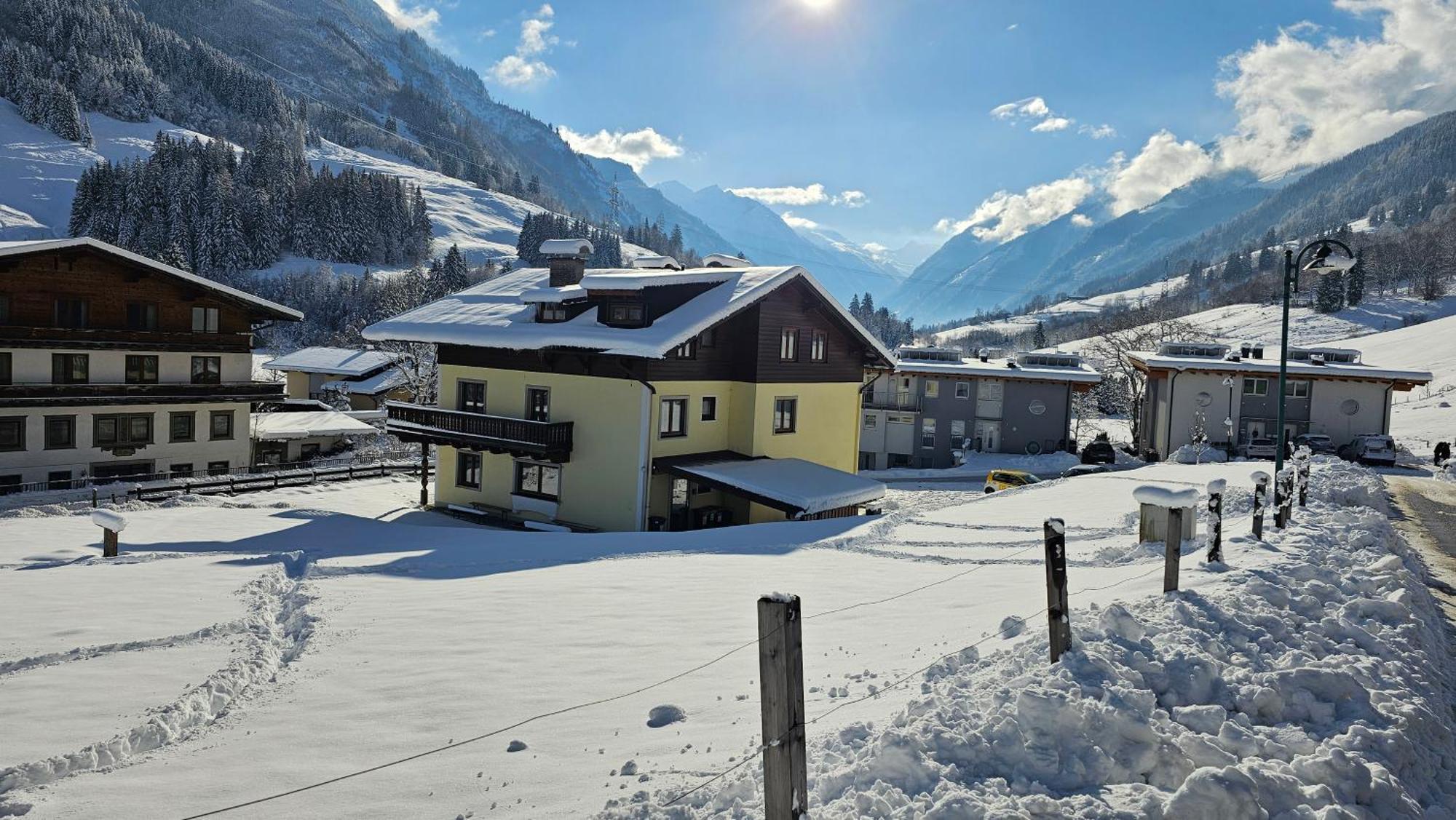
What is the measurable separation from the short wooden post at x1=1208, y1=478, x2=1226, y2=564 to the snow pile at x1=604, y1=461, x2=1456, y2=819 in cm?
153

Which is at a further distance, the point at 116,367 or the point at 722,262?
the point at 722,262

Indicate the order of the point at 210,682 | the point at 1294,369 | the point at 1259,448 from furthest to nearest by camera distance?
the point at 1294,369 < the point at 1259,448 < the point at 210,682

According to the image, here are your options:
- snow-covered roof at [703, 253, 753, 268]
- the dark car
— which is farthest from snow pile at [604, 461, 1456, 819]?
the dark car

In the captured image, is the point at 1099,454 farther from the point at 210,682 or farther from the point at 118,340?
the point at 118,340

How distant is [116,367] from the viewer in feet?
108

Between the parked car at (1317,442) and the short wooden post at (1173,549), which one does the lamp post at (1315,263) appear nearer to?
the short wooden post at (1173,549)

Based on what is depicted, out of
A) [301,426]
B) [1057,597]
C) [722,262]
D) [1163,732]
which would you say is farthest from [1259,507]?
[301,426]

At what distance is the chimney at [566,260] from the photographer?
3219 cm

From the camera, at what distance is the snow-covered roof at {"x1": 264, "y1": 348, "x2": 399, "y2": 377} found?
70312mm

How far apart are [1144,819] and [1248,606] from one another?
13.7 feet

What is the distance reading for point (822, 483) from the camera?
2672 centimetres

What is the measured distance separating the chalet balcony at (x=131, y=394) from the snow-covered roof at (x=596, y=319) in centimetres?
1010

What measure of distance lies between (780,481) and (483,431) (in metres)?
10.8

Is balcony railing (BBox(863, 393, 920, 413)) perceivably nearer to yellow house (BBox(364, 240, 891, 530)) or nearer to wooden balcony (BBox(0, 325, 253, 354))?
yellow house (BBox(364, 240, 891, 530))
